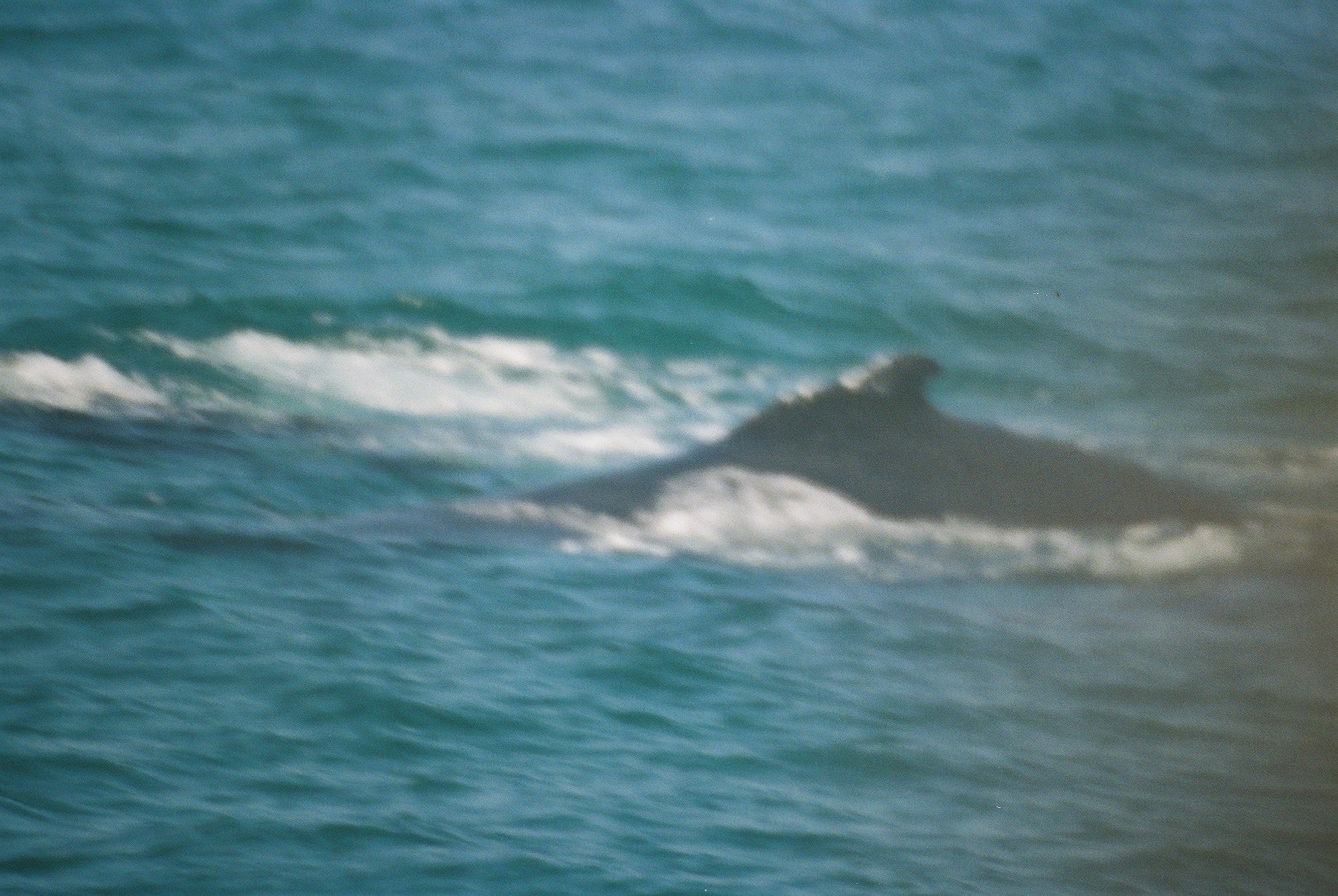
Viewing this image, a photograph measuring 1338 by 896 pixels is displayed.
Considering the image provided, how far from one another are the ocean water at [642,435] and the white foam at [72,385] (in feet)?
0.21

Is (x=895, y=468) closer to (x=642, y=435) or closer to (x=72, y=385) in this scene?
(x=642, y=435)

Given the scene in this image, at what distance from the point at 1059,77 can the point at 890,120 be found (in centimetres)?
320

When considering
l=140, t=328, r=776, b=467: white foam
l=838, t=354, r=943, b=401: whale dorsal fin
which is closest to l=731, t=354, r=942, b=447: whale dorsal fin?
l=838, t=354, r=943, b=401: whale dorsal fin

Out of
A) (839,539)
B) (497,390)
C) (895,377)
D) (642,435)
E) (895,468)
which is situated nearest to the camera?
(839,539)

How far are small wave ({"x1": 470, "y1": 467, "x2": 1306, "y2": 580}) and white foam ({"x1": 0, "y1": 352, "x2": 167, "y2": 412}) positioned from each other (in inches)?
138

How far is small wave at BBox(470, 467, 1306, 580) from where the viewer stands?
10297mm

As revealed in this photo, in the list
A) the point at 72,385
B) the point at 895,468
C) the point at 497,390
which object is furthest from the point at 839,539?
the point at 72,385

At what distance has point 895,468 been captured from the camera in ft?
36.6

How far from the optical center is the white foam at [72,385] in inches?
496

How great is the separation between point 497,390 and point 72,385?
327cm

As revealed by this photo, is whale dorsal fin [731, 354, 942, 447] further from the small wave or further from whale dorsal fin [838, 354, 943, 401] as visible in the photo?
the small wave

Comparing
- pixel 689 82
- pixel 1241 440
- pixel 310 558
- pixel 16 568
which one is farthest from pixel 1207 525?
pixel 689 82

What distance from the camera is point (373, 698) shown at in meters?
7.96

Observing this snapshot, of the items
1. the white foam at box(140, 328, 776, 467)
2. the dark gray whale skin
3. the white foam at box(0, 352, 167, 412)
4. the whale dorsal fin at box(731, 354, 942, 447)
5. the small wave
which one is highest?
the whale dorsal fin at box(731, 354, 942, 447)
